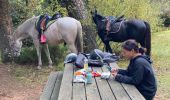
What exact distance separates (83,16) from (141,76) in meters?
7.86

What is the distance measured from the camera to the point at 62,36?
37.3 ft

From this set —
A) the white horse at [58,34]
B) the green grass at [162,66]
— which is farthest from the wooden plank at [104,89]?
the white horse at [58,34]

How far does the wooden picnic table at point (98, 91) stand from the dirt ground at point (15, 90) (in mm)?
3015

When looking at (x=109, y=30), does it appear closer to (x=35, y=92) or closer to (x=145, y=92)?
(x=35, y=92)

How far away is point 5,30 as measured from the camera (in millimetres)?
12484

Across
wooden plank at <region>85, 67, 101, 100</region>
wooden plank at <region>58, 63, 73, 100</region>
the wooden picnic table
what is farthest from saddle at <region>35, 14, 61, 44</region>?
wooden plank at <region>85, 67, 101, 100</region>

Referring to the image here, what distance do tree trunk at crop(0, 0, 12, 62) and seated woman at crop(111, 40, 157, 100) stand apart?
302 inches

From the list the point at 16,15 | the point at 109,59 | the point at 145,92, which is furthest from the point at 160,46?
the point at 145,92

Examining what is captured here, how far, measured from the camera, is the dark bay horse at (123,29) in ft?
33.6

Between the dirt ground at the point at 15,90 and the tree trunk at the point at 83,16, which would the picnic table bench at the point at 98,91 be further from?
the tree trunk at the point at 83,16

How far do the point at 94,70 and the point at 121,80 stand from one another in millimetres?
974

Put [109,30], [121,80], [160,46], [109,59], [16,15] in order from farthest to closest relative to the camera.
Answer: [160,46] < [16,15] < [109,30] < [109,59] < [121,80]

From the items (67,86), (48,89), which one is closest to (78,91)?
(67,86)

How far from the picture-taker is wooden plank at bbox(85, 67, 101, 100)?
15.2 feet
